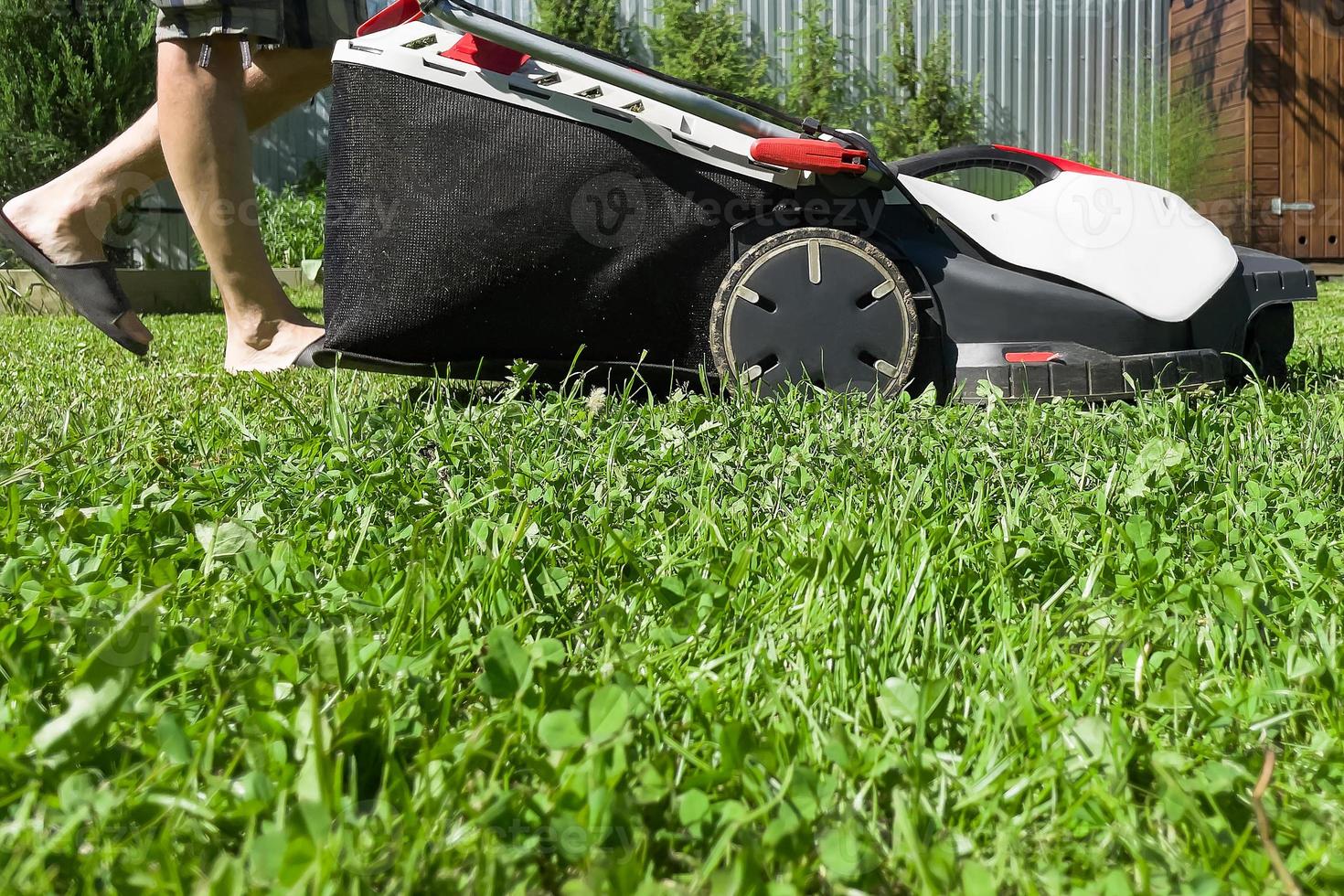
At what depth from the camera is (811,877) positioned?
0.61 m

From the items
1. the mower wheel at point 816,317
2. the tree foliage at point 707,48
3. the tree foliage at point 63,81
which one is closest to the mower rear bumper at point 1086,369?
the mower wheel at point 816,317

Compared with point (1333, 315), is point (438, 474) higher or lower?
higher

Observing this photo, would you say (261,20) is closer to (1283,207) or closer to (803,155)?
(803,155)

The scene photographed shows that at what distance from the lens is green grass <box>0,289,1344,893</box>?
615 millimetres

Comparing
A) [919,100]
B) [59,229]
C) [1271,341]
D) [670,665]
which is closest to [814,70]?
[919,100]

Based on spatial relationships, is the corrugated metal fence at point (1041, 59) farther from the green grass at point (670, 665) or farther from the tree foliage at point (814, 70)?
the green grass at point (670, 665)

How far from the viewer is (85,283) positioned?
8.14 feet

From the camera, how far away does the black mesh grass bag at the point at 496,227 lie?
1.87 m

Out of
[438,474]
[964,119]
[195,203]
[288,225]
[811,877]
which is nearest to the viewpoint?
[811,877]

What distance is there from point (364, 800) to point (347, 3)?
2.18 meters

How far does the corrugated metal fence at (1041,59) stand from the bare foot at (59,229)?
7.73 meters

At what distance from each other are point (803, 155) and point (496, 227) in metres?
0.53

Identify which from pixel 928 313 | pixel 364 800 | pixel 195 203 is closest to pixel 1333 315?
pixel 928 313

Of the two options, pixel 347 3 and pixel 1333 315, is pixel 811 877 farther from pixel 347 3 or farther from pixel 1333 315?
pixel 1333 315
